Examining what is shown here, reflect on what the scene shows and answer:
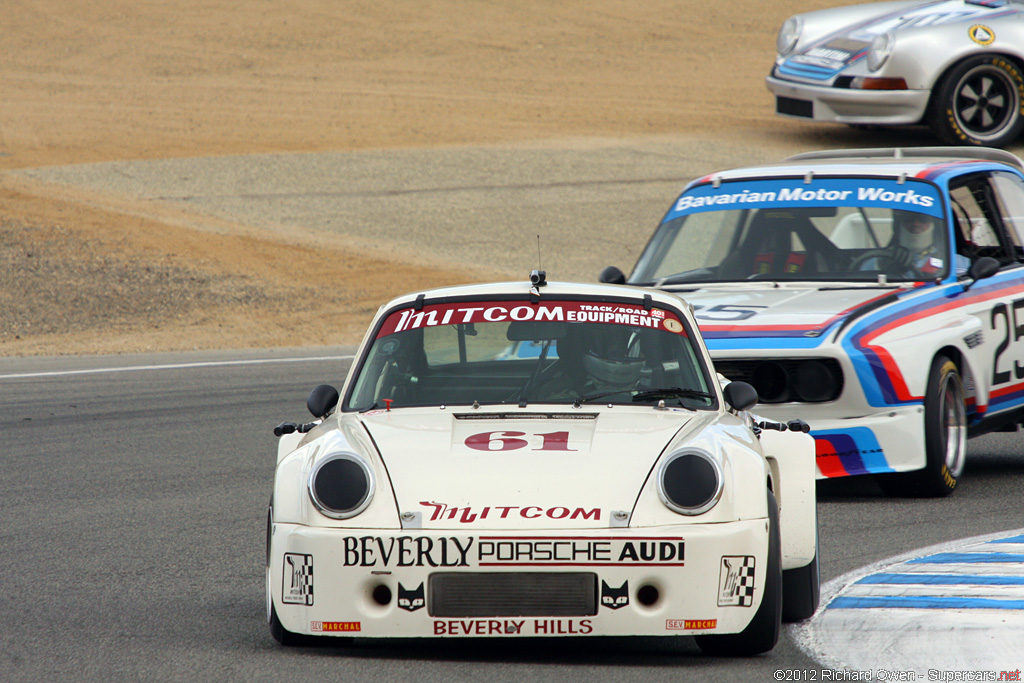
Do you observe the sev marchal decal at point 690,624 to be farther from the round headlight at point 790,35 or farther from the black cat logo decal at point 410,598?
the round headlight at point 790,35

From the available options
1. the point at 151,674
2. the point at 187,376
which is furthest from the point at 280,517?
the point at 187,376

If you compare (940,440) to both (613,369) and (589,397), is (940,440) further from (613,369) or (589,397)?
(589,397)

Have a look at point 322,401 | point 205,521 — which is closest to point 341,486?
point 322,401

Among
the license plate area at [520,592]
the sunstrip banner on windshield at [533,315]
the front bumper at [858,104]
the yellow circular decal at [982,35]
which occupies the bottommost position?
the front bumper at [858,104]

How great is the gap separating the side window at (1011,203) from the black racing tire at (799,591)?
4521 mm

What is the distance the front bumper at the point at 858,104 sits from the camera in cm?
1992

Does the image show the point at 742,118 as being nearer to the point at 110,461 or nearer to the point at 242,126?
the point at 242,126

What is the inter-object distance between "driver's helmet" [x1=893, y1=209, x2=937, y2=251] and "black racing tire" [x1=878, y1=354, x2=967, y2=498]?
86 cm

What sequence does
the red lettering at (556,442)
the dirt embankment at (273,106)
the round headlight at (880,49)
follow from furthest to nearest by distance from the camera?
the round headlight at (880,49) → the dirt embankment at (273,106) → the red lettering at (556,442)

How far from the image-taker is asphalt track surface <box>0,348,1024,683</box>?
4.68 meters

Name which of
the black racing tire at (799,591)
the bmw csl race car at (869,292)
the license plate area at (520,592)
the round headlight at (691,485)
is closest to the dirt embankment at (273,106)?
the bmw csl race car at (869,292)

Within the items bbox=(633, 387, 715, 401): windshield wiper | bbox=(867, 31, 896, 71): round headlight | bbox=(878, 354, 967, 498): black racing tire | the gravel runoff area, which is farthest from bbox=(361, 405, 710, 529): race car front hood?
bbox=(867, 31, 896, 71): round headlight

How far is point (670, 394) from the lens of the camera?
5.42 meters

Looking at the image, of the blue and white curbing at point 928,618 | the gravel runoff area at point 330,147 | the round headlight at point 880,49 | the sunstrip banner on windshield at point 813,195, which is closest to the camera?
the blue and white curbing at point 928,618
